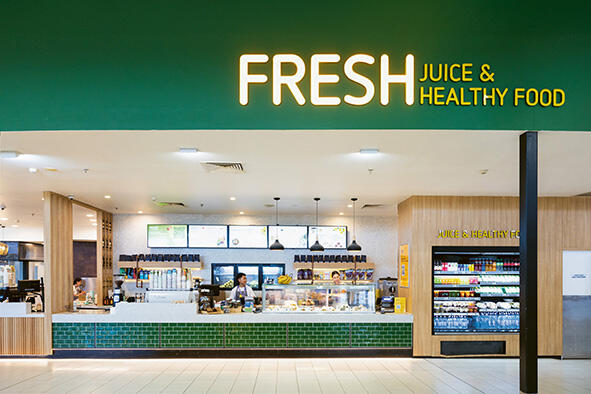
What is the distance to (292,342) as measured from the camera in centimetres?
916

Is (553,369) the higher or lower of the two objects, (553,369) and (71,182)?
the lower

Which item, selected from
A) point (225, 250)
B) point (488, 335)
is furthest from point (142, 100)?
point (225, 250)

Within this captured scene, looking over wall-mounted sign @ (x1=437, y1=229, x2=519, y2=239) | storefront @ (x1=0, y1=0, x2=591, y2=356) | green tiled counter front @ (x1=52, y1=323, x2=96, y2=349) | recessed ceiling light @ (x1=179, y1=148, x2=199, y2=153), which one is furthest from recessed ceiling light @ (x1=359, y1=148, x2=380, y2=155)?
green tiled counter front @ (x1=52, y1=323, x2=96, y2=349)

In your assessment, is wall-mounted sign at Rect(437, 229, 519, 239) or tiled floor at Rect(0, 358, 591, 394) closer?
tiled floor at Rect(0, 358, 591, 394)

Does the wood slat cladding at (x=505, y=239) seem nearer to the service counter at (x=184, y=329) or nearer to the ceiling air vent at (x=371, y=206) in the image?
the service counter at (x=184, y=329)

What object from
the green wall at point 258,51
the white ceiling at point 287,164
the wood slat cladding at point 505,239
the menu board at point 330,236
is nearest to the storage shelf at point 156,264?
the menu board at point 330,236

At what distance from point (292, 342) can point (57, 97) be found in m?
5.56

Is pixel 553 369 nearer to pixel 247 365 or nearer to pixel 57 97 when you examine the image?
pixel 247 365

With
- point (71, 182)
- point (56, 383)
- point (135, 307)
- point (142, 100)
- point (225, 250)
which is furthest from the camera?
point (225, 250)

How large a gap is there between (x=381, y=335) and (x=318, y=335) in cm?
104

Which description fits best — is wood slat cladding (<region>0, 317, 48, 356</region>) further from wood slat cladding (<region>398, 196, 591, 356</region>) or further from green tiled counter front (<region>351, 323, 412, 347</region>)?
wood slat cladding (<region>398, 196, 591, 356</region>)

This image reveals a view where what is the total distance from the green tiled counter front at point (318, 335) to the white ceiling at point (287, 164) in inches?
87.5

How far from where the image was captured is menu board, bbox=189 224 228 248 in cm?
1371

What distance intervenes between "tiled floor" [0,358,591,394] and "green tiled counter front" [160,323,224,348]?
28 cm
